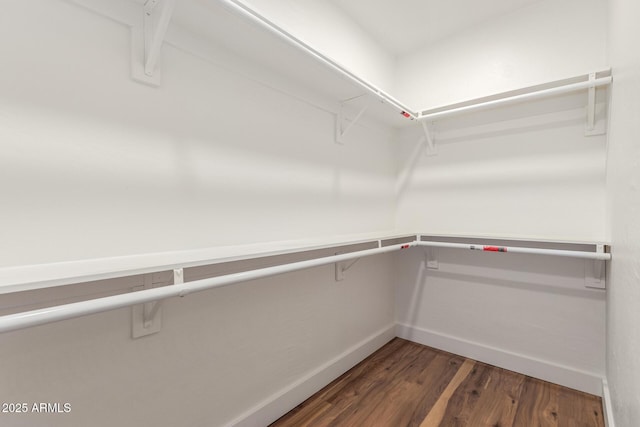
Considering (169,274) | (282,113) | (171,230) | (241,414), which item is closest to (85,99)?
(171,230)

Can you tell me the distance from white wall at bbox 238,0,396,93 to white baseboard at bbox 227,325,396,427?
1.51 metres

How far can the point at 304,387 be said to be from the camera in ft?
4.51

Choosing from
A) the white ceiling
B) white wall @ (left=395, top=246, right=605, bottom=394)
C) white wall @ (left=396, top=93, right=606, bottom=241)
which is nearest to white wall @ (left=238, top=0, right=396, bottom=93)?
the white ceiling

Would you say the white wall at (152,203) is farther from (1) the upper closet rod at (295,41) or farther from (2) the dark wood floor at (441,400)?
(1) the upper closet rod at (295,41)

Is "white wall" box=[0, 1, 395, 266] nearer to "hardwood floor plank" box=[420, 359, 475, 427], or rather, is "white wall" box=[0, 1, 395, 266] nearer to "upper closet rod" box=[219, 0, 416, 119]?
"upper closet rod" box=[219, 0, 416, 119]

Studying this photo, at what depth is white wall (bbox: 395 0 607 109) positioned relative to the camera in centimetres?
147

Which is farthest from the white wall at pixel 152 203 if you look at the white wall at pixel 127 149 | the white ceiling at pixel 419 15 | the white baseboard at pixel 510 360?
Result: the white baseboard at pixel 510 360

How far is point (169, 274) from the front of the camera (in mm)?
845

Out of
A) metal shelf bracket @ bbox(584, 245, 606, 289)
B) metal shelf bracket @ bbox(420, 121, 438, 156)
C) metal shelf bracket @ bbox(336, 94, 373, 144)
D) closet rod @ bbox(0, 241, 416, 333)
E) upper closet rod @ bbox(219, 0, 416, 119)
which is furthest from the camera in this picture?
metal shelf bracket @ bbox(420, 121, 438, 156)

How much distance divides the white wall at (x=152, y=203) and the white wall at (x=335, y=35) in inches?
12.7

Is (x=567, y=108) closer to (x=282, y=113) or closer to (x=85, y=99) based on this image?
(x=282, y=113)

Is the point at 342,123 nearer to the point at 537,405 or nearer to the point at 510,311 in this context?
the point at 510,311

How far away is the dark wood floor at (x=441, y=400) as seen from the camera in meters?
1.26

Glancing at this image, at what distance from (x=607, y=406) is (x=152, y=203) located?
6.76 feet
